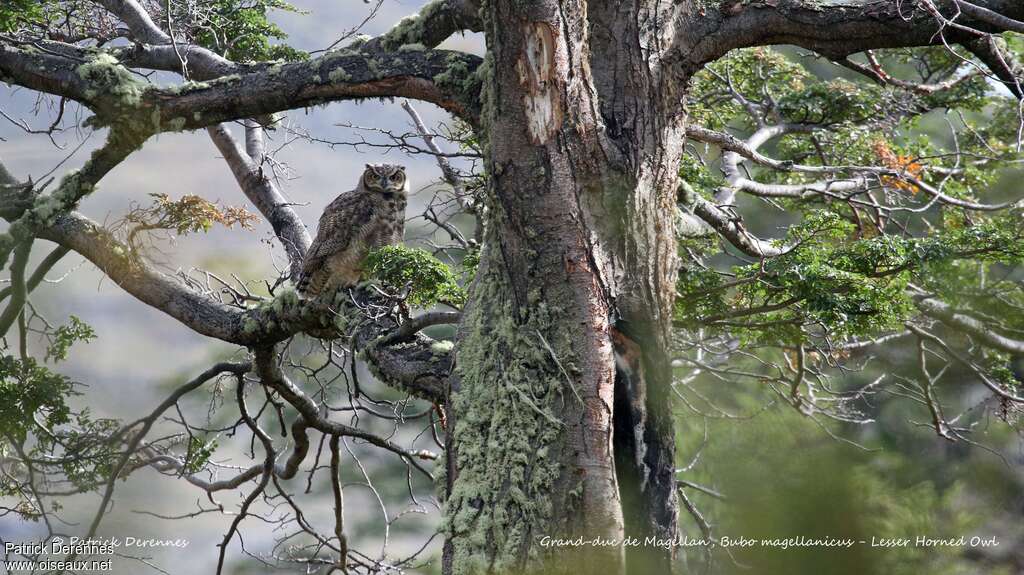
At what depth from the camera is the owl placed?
446cm

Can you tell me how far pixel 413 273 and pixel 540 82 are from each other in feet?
3.59

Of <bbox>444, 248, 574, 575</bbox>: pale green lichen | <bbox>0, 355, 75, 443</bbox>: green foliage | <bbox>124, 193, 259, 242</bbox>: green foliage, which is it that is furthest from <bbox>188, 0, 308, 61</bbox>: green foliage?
<bbox>444, 248, 574, 575</bbox>: pale green lichen

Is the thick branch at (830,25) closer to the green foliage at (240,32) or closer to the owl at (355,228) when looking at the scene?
the owl at (355,228)

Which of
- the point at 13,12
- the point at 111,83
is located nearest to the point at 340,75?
the point at 111,83

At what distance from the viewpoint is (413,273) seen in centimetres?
336

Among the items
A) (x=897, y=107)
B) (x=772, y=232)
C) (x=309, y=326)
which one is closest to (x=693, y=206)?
(x=309, y=326)

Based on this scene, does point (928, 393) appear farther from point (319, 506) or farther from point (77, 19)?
point (319, 506)

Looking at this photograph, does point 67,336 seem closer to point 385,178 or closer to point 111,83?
point 111,83

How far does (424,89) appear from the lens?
10.3ft

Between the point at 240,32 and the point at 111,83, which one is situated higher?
the point at 240,32

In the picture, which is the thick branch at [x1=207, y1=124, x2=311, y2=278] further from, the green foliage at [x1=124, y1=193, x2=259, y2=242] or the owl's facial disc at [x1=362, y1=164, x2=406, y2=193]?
the green foliage at [x1=124, y1=193, x2=259, y2=242]

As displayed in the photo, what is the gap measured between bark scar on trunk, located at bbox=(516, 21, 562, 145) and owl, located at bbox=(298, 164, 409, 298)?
1911 millimetres

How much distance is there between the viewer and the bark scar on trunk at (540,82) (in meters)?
2.49

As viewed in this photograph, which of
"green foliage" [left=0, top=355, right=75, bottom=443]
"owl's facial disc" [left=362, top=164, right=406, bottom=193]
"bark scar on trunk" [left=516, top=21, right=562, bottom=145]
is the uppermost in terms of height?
"owl's facial disc" [left=362, top=164, right=406, bottom=193]
